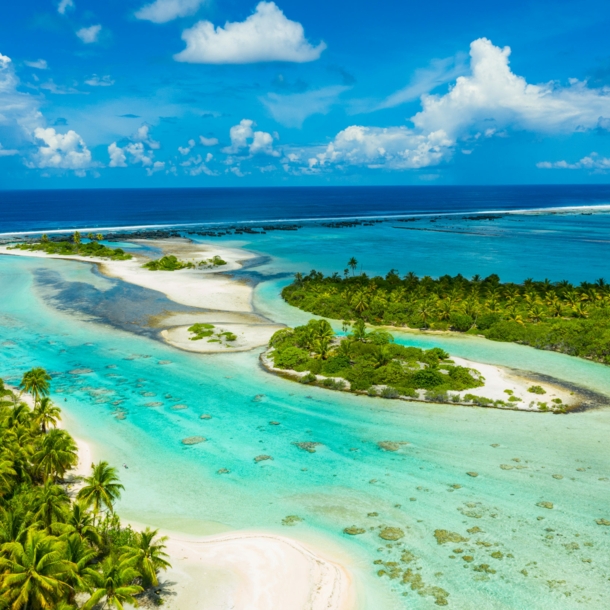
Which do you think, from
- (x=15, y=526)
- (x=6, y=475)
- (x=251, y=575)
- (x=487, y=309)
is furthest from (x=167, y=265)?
(x=251, y=575)

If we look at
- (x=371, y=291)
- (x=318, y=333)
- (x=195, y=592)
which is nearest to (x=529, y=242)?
(x=371, y=291)

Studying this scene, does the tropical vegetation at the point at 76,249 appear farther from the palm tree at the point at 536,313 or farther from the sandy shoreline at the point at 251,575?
the sandy shoreline at the point at 251,575

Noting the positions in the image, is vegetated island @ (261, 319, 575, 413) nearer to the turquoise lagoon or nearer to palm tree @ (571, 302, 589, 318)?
the turquoise lagoon

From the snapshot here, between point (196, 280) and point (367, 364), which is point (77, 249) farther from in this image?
point (367, 364)

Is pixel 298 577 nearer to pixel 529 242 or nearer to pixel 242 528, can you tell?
pixel 242 528

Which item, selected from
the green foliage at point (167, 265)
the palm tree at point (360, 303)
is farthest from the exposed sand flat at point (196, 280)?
the palm tree at point (360, 303)

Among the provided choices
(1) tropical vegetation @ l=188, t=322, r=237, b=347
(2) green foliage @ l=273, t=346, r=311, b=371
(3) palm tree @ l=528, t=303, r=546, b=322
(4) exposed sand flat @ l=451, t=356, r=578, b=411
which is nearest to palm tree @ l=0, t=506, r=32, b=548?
(2) green foliage @ l=273, t=346, r=311, b=371
